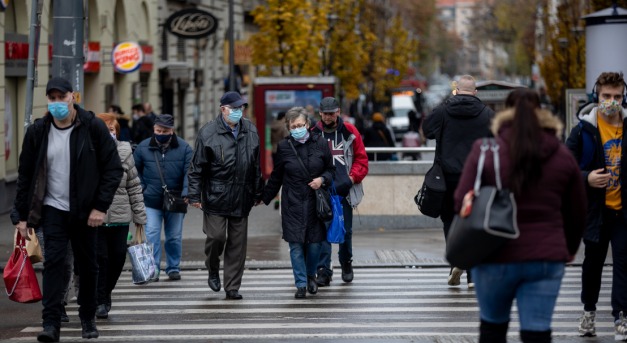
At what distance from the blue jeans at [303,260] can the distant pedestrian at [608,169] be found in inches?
132

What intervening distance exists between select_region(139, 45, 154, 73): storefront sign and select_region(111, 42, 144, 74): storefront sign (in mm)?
5710

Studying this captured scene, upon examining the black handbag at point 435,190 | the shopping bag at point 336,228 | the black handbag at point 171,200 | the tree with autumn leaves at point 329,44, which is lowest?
the shopping bag at point 336,228

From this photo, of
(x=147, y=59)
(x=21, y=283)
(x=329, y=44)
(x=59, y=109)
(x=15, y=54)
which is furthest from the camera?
(x=329, y=44)

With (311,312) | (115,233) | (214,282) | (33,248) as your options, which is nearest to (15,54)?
(214,282)

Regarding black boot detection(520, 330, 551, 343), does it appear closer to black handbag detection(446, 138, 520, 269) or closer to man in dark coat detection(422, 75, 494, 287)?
black handbag detection(446, 138, 520, 269)

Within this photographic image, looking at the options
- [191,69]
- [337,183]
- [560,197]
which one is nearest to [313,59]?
[191,69]

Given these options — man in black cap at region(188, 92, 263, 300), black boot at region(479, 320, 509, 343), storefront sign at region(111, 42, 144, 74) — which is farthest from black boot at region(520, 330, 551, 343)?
storefront sign at region(111, 42, 144, 74)

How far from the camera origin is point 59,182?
363 inches

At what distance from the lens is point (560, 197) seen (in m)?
6.43

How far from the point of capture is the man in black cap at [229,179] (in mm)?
11828

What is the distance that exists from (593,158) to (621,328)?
1206 mm

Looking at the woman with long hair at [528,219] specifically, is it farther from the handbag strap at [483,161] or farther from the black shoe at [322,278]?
the black shoe at [322,278]

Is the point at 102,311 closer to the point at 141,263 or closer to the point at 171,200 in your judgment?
the point at 141,263

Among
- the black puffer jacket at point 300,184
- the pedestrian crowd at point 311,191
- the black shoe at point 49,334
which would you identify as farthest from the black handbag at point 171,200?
the black shoe at point 49,334
